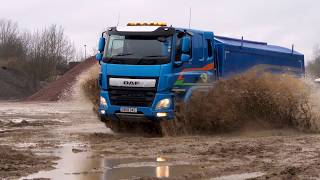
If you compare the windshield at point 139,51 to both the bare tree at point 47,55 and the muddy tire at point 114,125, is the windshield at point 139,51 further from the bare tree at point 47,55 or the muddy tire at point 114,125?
the bare tree at point 47,55

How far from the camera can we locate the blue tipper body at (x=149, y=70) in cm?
1313

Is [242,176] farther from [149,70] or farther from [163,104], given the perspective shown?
[149,70]

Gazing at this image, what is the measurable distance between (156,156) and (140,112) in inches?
120

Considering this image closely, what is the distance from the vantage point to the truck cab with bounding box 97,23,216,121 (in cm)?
1312

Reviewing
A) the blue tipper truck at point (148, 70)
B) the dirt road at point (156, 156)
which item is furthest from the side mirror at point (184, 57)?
the dirt road at point (156, 156)

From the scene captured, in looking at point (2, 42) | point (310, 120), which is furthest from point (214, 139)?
point (2, 42)

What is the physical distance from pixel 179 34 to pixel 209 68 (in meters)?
1.52

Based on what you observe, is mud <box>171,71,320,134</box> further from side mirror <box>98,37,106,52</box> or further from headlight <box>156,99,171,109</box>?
side mirror <box>98,37,106,52</box>

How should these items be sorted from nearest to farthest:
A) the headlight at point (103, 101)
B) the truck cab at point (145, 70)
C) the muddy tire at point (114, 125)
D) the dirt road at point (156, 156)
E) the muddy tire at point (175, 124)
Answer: the dirt road at point (156, 156) < the truck cab at point (145, 70) < the muddy tire at point (175, 124) < the headlight at point (103, 101) < the muddy tire at point (114, 125)

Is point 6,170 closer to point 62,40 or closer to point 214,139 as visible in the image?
point 214,139

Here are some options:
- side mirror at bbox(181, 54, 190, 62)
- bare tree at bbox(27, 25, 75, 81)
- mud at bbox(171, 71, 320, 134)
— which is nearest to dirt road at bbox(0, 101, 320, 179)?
mud at bbox(171, 71, 320, 134)

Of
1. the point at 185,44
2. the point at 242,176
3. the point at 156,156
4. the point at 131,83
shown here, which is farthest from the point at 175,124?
the point at 242,176

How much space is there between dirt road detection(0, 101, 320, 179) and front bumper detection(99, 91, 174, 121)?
0.50 metres

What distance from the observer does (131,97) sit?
13.3 m
